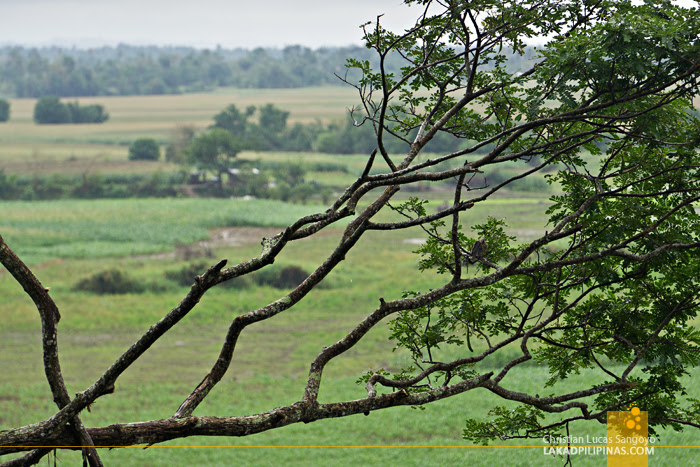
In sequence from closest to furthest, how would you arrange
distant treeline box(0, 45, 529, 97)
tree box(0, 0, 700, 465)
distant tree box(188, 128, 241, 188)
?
1. tree box(0, 0, 700, 465)
2. distant tree box(188, 128, 241, 188)
3. distant treeline box(0, 45, 529, 97)

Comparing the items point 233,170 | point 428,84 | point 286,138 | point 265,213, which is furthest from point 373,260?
point 286,138

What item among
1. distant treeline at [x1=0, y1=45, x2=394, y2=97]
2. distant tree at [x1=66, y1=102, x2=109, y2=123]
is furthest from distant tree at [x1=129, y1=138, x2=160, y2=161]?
distant treeline at [x1=0, y1=45, x2=394, y2=97]

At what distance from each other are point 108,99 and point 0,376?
260ft

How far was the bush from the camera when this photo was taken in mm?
29703

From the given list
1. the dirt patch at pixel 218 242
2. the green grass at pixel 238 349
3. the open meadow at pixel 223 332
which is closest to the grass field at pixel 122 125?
the open meadow at pixel 223 332

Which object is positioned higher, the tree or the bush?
the tree

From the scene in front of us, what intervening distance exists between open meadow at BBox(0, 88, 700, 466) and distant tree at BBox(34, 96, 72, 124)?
19.8m

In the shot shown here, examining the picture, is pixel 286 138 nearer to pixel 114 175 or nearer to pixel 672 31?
pixel 114 175

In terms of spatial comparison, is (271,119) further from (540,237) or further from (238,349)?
(540,237)

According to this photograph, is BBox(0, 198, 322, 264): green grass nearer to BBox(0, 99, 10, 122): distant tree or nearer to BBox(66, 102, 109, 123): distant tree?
BBox(0, 99, 10, 122): distant tree

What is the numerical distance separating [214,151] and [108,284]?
74.7 ft

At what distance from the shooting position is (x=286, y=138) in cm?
6669

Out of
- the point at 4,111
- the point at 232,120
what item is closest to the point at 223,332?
the point at 232,120

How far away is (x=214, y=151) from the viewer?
169 feet
